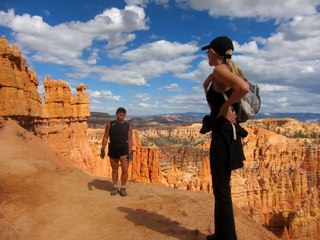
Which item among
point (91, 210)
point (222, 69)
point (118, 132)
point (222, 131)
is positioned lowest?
point (91, 210)

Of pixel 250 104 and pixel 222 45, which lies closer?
pixel 222 45

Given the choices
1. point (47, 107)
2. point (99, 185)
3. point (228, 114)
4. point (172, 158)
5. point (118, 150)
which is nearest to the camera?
point (228, 114)

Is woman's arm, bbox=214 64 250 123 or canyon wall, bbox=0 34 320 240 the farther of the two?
canyon wall, bbox=0 34 320 240

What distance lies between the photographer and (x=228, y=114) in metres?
4.12

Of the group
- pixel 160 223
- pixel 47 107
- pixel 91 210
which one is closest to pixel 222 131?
pixel 160 223

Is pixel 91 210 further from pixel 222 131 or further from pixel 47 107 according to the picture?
pixel 47 107

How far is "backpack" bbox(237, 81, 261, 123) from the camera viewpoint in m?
4.12

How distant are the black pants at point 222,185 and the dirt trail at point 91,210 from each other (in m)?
0.73

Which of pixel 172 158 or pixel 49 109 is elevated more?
pixel 49 109

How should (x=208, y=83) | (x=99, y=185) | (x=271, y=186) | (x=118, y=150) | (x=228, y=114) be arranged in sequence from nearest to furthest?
1. (x=228, y=114)
2. (x=208, y=83)
3. (x=118, y=150)
4. (x=99, y=185)
5. (x=271, y=186)

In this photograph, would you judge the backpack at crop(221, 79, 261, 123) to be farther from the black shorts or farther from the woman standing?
the black shorts

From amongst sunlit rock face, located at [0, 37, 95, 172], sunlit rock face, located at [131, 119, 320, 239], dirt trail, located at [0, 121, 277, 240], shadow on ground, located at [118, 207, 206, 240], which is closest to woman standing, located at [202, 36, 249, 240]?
shadow on ground, located at [118, 207, 206, 240]

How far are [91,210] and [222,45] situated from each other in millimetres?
4188

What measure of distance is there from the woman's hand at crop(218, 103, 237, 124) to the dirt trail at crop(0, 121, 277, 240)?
6.08ft
